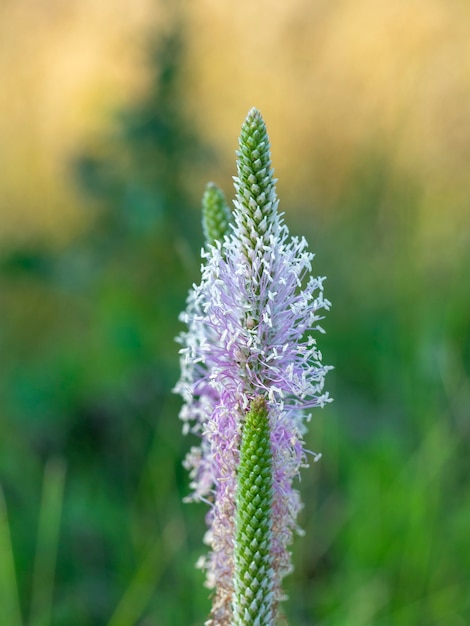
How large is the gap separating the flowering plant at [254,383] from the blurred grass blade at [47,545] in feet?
4.84

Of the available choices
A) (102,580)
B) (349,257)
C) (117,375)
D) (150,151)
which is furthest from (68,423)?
(349,257)

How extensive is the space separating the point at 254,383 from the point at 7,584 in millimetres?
1548

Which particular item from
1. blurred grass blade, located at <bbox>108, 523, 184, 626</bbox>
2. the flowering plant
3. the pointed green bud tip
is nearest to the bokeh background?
blurred grass blade, located at <bbox>108, 523, 184, 626</bbox>

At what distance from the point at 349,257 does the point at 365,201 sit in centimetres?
31

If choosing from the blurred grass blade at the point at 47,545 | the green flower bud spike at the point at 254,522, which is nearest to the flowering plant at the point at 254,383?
the green flower bud spike at the point at 254,522

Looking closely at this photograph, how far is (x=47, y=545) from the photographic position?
105 inches

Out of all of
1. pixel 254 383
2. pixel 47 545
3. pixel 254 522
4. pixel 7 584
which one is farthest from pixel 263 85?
pixel 254 522

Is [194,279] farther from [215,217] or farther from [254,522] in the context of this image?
[254,522]

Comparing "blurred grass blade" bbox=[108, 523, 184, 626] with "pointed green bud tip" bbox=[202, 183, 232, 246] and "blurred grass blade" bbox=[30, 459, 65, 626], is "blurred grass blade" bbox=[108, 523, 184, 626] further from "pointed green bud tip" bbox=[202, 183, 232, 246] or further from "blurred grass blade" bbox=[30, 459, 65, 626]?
"pointed green bud tip" bbox=[202, 183, 232, 246]

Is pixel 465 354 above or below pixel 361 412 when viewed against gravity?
above

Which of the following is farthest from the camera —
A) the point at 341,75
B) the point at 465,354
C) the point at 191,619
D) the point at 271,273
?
the point at 341,75

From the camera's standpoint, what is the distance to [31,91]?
448 cm

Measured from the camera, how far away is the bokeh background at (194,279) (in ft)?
8.25

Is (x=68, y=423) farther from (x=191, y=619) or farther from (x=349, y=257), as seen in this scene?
(x=349, y=257)
